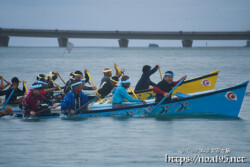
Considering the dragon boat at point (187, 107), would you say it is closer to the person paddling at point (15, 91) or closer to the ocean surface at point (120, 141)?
the ocean surface at point (120, 141)

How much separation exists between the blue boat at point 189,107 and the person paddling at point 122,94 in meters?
0.25

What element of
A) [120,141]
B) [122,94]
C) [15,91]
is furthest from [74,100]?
[15,91]

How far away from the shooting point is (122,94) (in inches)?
698

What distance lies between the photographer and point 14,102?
21172 mm

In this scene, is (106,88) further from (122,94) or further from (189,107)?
(189,107)

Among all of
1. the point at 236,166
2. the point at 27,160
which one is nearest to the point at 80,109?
the point at 27,160

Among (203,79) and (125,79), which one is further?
(203,79)

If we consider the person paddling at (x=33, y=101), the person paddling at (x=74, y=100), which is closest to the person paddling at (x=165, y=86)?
the person paddling at (x=74, y=100)

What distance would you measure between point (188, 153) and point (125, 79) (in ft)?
16.0

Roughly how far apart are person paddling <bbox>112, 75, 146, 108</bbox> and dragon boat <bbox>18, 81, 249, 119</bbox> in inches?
9.7

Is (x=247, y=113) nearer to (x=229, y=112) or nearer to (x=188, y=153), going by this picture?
(x=229, y=112)

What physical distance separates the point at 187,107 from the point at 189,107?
7 cm

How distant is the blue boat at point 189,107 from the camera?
18.0 metres

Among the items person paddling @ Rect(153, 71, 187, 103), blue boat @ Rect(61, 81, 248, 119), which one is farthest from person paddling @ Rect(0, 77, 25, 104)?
person paddling @ Rect(153, 71, 187, 103)
